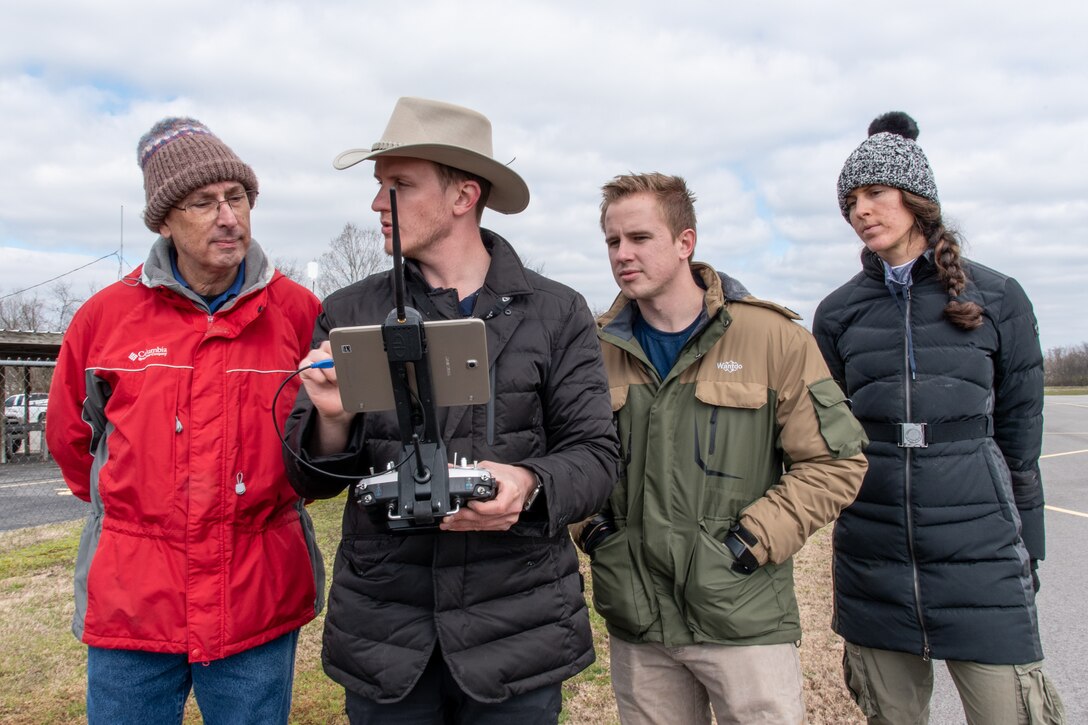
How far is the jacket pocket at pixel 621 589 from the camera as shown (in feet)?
8.95

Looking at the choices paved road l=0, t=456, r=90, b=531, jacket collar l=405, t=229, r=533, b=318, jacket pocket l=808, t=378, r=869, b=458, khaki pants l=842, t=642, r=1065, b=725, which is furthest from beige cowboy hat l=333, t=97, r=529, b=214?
paved road l=0, t=456, r=90, b=531

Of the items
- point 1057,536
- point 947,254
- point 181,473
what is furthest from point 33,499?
point 1057,536

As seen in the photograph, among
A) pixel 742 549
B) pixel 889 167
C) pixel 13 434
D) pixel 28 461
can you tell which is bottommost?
pixel 28 461

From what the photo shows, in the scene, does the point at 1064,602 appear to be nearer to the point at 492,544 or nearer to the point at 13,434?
the point at 492,544

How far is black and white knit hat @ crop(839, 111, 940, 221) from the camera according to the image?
3.09m

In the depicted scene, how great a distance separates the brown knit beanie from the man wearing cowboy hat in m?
0.58

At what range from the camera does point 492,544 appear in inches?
84.6

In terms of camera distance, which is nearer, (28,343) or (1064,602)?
(1064,602)

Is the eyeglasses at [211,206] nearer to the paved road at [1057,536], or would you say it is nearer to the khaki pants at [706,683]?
the khaki pants at [706,683]

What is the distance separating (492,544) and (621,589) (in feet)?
2.55

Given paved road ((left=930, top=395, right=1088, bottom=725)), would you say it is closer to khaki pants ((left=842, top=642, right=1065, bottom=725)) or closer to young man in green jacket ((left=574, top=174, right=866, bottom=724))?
khaki pants ((left=842, top=642, right=1065, bottom=725))

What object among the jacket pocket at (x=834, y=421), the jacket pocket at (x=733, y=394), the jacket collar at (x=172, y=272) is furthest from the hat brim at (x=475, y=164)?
the jacket pocket at (x=834, y=421)

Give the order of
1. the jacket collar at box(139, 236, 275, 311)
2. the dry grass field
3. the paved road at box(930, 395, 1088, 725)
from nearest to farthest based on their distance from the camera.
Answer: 1. the jacket collar at box(139, 236, 275, 311)
2. the dry grass field
3. the paved road at box(930, 395, 1088, 725)

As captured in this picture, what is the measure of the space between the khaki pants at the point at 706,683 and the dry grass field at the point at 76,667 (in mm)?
1245
